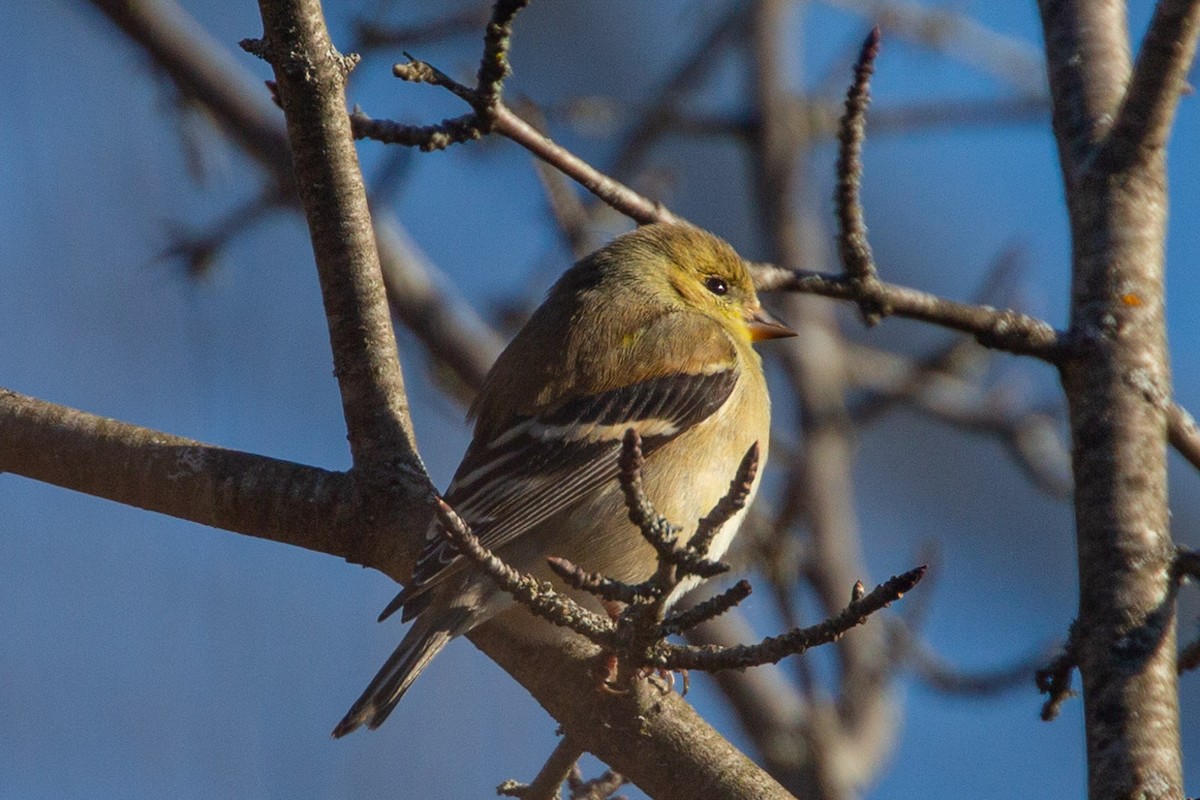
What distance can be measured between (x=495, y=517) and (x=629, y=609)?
137cm

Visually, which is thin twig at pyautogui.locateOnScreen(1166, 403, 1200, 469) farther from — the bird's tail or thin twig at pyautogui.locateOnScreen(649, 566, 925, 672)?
the bird's tail

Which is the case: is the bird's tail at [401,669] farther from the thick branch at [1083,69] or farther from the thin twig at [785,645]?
the thick branch at [1083,69]

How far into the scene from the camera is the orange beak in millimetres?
5211

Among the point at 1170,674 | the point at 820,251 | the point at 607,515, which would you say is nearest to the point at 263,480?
the point at 607,515

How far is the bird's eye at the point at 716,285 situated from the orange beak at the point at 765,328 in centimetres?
15

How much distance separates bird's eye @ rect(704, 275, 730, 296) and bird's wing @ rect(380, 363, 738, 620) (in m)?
0.92

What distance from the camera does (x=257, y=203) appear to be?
238 inches

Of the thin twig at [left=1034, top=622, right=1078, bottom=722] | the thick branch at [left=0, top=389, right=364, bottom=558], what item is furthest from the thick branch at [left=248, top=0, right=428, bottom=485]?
the thin twig at [left=1034, top=622, right=1078, bottom=722]

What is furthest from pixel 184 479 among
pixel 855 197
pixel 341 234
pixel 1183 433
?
pixel 1183 433

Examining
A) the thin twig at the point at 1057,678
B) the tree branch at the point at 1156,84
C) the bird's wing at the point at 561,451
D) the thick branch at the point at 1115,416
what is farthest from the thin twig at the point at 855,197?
the thin twig at the point at 1057,678

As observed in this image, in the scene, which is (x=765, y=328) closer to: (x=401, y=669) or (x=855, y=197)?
(x=855, y=197)

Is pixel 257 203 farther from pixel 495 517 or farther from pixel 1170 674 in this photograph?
pixel 1170 674

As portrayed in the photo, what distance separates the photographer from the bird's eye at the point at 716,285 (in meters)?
5.26

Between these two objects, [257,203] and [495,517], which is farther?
[257,203]
